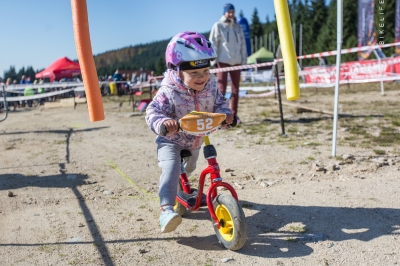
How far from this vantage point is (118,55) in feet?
311

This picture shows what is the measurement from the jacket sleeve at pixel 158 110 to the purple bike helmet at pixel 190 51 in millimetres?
269

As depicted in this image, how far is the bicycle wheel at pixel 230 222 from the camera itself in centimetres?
244

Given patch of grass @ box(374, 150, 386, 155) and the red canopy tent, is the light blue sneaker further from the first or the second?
the red canopy tent

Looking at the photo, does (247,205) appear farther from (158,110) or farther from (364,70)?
(364,70)

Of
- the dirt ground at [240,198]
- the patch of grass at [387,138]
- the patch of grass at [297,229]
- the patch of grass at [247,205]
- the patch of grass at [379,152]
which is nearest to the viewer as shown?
the dirt ground at [240,198]

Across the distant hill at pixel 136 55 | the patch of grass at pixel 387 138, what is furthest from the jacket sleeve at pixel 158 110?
the distant hill at pixel 136 55

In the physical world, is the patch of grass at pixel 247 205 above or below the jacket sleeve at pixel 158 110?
below

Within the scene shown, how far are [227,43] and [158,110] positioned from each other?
4802 mm

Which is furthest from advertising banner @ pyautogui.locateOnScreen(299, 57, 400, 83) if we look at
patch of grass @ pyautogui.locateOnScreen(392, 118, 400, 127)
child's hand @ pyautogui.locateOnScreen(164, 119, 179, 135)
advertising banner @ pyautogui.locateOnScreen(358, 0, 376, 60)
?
child's hand @ pyautogui.locateOnScreen(164, 119, 179, 135)

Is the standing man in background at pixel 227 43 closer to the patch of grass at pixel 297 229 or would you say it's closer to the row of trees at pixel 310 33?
the row of trees at pixel 310 33

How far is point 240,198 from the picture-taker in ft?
11.8

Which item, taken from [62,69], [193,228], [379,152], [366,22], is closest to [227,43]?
[379,152]

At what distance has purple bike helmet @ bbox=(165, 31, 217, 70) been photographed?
269 cm

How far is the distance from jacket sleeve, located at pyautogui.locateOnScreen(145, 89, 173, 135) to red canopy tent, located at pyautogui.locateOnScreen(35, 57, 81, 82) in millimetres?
26934
